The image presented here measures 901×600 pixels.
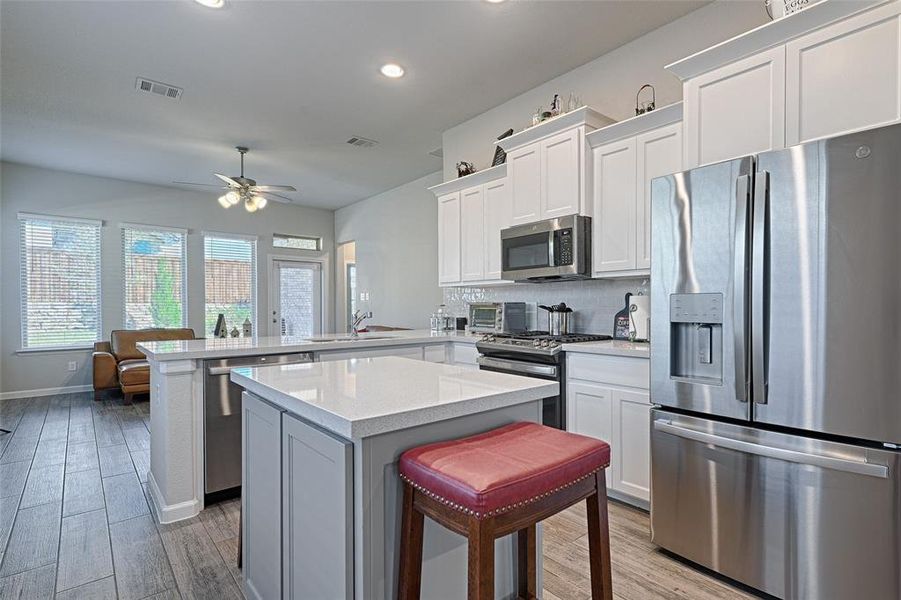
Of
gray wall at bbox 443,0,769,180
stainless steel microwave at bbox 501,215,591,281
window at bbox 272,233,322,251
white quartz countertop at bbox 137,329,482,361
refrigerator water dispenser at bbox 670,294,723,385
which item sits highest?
gray wall at bbox 443,0,769,180

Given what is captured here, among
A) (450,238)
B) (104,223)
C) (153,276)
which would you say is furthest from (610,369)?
(104,223)

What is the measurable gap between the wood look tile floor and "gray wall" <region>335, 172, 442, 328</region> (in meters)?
3.58

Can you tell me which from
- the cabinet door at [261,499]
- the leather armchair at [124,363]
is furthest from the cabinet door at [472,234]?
the leather armchair at [124,363]

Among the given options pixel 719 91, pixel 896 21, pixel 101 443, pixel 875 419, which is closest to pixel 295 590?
pixel 875 419

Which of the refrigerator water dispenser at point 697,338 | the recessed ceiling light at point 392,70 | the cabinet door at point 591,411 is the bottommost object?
the cabinet door at point 591,411

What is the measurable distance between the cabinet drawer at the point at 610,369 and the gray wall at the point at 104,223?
20.2 feet

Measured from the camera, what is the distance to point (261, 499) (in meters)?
1.60

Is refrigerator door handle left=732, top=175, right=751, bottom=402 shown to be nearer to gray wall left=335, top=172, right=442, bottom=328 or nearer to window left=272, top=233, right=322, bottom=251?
gray wall left=335, top=172, right=442, bottom=328

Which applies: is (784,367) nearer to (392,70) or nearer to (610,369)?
(610,369)

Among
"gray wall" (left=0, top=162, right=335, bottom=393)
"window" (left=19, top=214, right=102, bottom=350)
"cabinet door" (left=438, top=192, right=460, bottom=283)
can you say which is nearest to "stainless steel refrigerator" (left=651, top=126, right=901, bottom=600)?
"cabinet door" (left=438, top=192, right=460, bottom=283)

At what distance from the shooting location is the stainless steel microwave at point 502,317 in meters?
3.98

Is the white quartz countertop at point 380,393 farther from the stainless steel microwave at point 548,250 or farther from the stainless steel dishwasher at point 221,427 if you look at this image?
the stainless steel microwave at point 548,250

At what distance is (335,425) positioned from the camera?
1.12m

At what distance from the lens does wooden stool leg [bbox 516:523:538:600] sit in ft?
4.90
